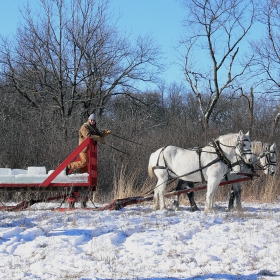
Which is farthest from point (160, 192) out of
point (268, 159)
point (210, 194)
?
point (268, 159)

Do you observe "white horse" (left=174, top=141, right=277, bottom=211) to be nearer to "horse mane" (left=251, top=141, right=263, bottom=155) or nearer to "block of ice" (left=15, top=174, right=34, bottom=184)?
"horse mane" (left=251, top=141, right=263, bottom=155)

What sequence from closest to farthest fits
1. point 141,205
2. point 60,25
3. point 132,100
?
point 141,205, point 60,25, point 132,100

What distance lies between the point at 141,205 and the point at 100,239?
183 inches

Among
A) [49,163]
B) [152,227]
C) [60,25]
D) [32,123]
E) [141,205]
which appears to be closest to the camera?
[152,227]

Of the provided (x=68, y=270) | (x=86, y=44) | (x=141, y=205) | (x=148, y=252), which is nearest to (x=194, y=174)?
(x=141, y=205)

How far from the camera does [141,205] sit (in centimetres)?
1127

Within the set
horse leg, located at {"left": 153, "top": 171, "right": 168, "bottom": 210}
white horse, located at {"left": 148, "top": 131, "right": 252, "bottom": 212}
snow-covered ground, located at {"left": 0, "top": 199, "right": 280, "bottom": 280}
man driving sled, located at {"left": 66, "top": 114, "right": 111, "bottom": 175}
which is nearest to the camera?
snow-covered ground, located at {"left": 0, "top": 199, "right": 280, "bottom": 280}

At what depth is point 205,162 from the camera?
965 cm

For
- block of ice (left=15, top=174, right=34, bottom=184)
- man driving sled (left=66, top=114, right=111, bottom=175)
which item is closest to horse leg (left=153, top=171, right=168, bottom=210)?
man driving sled (left=66, top=114, right=111, bottom=175)

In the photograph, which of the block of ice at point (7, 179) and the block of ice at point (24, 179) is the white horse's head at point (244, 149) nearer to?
the block of ice at point (24, 179)

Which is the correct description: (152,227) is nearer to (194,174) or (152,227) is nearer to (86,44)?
(194,174)

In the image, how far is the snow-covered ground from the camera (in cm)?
548

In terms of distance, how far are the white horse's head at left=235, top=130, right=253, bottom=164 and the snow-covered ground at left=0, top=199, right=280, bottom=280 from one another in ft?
4.88

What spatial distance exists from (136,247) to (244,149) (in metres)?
4.06
